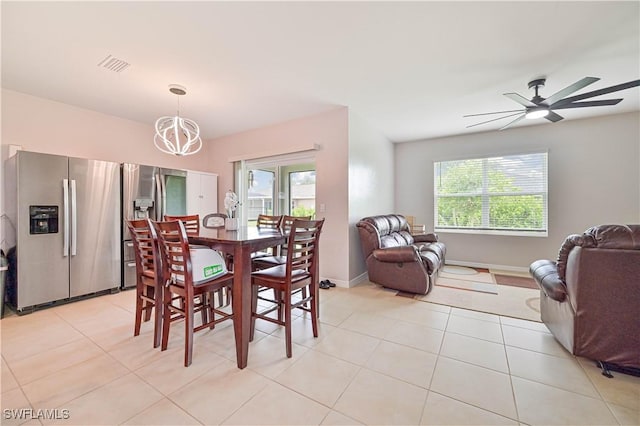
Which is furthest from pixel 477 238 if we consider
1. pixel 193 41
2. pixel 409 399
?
pixel 193 41

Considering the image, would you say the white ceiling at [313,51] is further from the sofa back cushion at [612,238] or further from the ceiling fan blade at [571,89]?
the sofa back cushion at [612,238]

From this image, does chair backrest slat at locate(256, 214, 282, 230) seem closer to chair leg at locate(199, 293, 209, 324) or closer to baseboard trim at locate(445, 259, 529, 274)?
chair leg at locate(199, 293, 209, 324)

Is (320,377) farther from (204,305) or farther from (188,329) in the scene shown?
(204,305)

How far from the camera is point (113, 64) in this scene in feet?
8.52

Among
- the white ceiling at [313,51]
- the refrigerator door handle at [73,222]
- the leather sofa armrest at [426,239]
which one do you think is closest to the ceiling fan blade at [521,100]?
the white ceiling at [313,51]

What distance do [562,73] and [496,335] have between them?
2839 mm

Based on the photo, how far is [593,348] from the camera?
5.84 feet

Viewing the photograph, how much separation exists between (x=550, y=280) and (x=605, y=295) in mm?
367

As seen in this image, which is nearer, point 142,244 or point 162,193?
point 142,244

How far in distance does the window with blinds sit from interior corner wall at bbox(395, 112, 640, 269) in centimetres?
14

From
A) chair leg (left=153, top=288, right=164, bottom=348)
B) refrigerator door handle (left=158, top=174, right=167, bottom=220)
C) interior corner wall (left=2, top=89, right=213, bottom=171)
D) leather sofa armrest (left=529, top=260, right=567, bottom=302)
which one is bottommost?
chair leg (left=153, top=288, right=164, bottom=348)

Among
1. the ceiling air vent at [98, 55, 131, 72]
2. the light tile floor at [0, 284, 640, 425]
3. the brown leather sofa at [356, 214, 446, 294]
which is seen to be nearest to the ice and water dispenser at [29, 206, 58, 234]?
the light tile floor at [0, 284, 640, 425]

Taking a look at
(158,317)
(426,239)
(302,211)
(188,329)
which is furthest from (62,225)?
(426,239)

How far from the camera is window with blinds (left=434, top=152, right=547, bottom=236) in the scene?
4.59m
